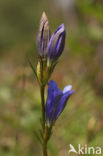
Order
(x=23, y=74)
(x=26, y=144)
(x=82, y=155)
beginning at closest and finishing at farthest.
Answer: (x=82, y=155), (x=23, y=74), (x=26, y=144)

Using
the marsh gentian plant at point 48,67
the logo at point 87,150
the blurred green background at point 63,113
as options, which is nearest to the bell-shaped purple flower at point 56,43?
the marsh gentian plant at point 48,67

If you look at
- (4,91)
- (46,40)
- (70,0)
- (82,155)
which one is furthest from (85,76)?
(70,0)

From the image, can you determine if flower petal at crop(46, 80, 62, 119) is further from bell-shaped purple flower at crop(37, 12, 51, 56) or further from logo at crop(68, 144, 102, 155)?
logo at crop(68, 144, 102, 155)

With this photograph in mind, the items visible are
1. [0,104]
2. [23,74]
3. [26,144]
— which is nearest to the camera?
[23,74]

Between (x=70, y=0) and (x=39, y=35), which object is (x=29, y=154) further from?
(x=70, y=0)

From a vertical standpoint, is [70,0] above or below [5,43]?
above

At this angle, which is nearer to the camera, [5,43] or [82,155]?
[82,155]

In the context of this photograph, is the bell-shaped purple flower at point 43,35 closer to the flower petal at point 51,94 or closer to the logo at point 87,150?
the flower petal at point 51,94
